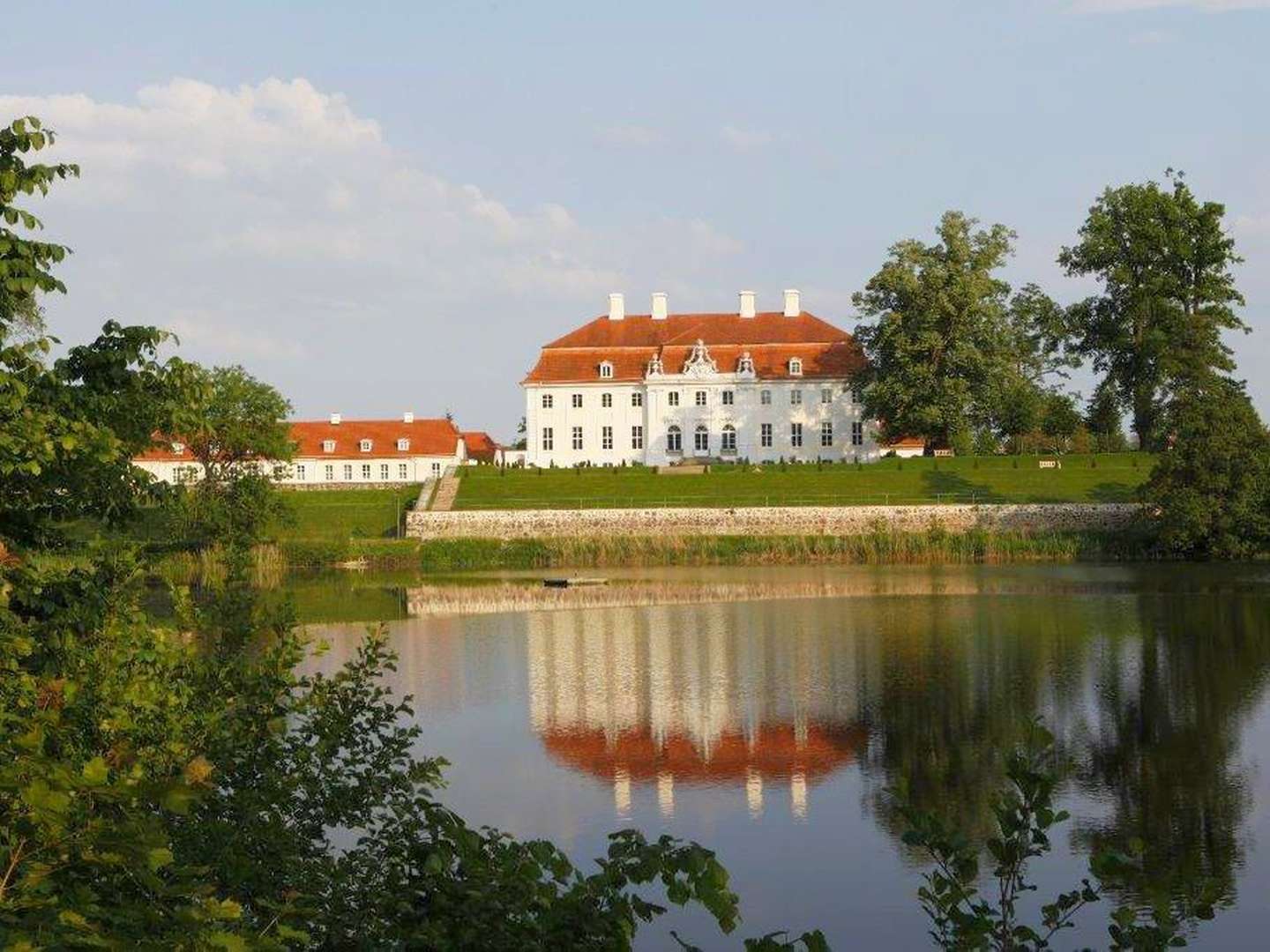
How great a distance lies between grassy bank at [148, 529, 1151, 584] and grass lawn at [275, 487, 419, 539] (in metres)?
1.88

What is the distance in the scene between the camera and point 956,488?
166 feet

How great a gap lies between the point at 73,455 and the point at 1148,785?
10.9 m

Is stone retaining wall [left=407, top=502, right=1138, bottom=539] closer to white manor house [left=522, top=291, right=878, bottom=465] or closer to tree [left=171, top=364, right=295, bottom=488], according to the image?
tree [left=171, top=364, right=295, bottom=488]

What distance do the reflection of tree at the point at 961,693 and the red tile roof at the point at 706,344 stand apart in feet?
120

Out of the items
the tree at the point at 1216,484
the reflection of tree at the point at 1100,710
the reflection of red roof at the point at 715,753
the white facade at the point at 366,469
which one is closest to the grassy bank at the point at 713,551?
Result: the tree at the point at 1216,484

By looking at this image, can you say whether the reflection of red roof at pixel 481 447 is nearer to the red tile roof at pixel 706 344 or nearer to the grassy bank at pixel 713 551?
the red tile roof at pixel 706 344

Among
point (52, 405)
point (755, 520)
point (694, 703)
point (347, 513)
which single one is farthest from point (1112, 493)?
point (52, 405)

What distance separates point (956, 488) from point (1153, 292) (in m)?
12.6

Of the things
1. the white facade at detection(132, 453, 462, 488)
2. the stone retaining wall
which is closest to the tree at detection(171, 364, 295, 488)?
the stone retaining wall

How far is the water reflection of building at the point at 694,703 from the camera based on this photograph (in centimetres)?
1541

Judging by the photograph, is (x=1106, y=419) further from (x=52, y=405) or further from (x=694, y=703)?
(x=52, y=405)

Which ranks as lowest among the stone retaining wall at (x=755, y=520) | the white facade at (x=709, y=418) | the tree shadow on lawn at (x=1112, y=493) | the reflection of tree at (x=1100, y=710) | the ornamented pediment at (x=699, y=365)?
the reflection of tree at (x=1100, y=710)

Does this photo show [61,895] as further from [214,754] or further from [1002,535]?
[1002,535]

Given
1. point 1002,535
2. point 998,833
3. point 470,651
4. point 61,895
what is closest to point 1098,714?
point 998,833
